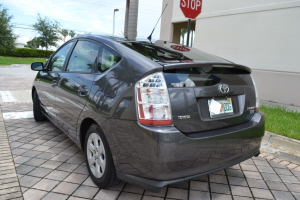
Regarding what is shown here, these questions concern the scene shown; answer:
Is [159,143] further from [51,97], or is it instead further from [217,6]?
[217,6]

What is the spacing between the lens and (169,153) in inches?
75.5

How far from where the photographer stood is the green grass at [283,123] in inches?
164

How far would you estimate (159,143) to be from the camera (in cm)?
189

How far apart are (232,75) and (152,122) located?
1027 millimetres

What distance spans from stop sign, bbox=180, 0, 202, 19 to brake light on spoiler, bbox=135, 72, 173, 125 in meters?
3.28

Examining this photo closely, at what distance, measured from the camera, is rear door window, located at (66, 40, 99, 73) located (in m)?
2.82

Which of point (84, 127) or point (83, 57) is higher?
point (83, 57)

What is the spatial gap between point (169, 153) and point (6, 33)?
114ft

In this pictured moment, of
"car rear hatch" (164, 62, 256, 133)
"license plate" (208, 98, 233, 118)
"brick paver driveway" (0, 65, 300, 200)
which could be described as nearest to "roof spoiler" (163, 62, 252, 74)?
"car rear hatch" (164, 62, 256, 133)

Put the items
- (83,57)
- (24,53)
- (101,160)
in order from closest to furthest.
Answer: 1. (101,160)
2. (83,57)
3. (24,53)

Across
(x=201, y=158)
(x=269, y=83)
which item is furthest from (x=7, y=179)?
(x=269, y=83)

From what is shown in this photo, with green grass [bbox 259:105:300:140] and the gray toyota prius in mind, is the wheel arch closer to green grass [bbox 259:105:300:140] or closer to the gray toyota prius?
the gray toyota prius

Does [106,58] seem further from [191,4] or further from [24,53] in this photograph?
[24,53]

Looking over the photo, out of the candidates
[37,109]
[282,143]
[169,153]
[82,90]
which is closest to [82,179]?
[82,90]
